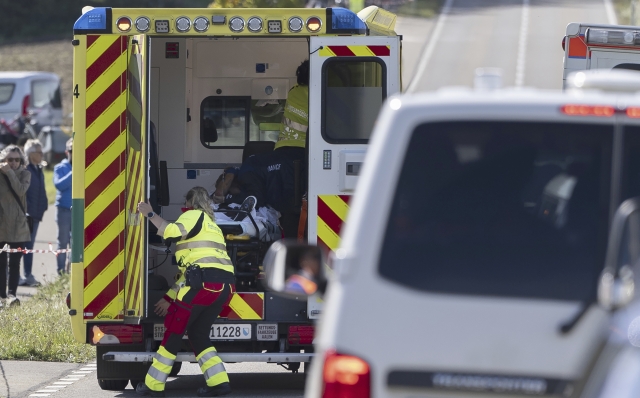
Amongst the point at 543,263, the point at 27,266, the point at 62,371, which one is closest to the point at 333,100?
the point at 62,371

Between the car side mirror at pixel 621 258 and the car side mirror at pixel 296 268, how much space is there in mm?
878

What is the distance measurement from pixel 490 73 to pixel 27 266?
442 inches

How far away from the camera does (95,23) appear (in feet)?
24.8

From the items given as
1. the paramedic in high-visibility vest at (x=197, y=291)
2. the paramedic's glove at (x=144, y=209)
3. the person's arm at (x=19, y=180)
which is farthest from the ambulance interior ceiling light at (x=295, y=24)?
the person's arm at (x=19, y=180)

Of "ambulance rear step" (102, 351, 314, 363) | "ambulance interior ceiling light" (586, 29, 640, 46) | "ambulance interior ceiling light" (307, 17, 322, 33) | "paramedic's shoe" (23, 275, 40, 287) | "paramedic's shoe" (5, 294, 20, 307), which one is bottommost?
"paramedic's shoe" (23, 275, 40, 287)

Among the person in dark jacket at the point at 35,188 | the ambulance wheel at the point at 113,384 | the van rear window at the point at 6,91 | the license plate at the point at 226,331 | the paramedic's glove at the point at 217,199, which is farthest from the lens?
the van rear window at the point at 6,91

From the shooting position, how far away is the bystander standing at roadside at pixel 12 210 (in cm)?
1261

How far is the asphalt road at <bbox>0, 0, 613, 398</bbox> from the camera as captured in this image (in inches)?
342

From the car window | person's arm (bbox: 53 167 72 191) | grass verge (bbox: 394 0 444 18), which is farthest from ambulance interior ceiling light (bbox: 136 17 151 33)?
grass verge (bbox: 394 0 444 18)

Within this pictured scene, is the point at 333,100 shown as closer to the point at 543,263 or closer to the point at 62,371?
the point at 62,371

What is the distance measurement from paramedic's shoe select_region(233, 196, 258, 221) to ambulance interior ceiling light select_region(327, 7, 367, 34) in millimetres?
1764

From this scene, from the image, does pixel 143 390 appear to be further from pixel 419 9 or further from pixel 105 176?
pixel 419 9

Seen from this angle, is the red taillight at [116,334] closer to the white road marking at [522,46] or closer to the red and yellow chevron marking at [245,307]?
the red and yellow chevron marking at [245,307]

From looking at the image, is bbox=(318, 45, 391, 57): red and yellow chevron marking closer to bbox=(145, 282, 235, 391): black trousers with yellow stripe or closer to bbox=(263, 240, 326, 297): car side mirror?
bbox=(145, 282, 235, 391): black trousers with yellow stripe
